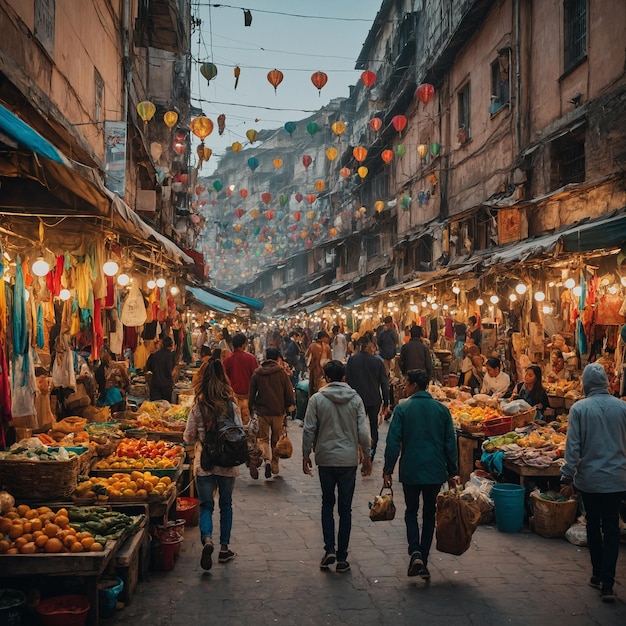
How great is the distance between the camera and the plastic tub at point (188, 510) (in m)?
7.62

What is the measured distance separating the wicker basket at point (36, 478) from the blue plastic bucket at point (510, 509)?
471 centimetres

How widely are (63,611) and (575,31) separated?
1393cm

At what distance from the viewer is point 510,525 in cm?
762

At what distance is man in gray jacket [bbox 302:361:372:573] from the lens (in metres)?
6.26

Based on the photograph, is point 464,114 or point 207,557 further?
point 464,114

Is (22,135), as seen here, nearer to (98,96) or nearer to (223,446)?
(223,446)

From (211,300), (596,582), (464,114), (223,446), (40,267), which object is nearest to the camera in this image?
(596,582)

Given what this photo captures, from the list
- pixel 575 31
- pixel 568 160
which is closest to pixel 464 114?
pixel 575 31

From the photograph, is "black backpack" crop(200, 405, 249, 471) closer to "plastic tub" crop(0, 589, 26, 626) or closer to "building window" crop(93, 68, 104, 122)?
"plastic tub" crop(0, 589, 26, 626)

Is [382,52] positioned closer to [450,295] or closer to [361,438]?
[450,295]

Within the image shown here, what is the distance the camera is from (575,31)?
1367 cm

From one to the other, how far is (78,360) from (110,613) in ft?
19.9

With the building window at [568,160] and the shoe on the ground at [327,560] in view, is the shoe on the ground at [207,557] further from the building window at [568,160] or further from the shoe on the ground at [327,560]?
the building window at [568,160]

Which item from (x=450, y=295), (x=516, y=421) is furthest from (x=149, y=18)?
(x=516, y=421)
